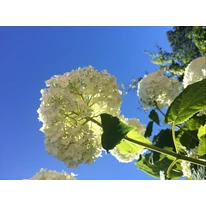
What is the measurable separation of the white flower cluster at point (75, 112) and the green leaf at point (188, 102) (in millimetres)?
131

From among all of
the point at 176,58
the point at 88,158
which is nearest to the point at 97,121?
the point at 88,158

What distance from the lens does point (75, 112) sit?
661mm

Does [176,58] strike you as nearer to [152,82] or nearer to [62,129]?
[152,82]

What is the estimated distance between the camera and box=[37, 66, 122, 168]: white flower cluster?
65 cm

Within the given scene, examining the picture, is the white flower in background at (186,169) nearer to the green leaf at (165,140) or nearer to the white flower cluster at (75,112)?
the green leaf at (165,140)

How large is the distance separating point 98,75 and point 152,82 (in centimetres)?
31

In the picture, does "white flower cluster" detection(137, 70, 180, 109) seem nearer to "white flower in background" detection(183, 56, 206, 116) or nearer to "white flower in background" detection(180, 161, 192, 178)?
"white flower in background" detection(183, 56, 206, 116)

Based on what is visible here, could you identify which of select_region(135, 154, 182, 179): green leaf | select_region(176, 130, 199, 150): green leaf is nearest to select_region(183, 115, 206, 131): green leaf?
select_region(176, 130, 199, 150): green leaf

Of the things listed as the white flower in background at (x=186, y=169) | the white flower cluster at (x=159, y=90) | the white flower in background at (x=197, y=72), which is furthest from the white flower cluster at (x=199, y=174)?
the white flower cluster at (x=159, y=90)

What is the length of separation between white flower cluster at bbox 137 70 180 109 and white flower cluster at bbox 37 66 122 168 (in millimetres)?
288

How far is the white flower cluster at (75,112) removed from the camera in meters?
0.65

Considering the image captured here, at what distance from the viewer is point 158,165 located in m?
0.83

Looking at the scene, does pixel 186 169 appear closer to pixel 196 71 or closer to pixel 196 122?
pixel 196 122

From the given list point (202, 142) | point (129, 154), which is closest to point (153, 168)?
point (129, 154)
